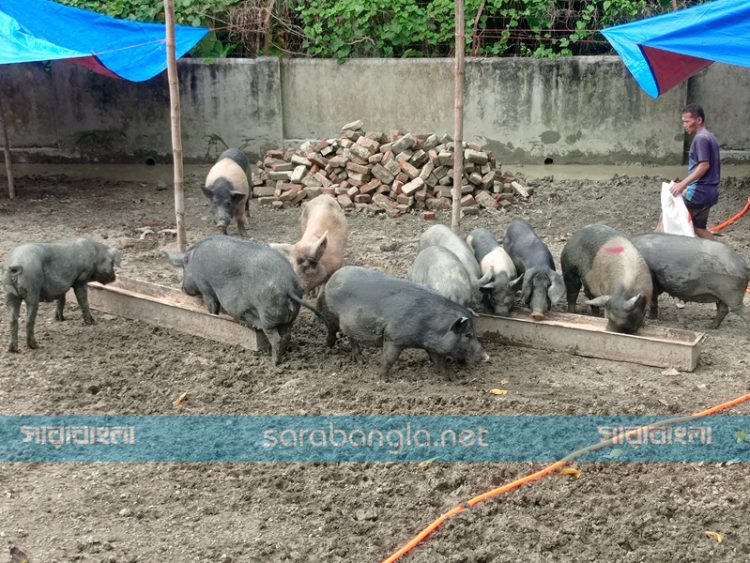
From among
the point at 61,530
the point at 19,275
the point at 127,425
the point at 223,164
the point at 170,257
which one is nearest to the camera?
the point at 61,530

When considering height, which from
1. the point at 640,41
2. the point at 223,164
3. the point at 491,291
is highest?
the point at 640,41

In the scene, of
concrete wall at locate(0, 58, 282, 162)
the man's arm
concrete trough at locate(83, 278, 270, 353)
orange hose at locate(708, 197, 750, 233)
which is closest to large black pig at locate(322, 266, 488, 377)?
concrete trough at locate(83, 278, 270, 353)

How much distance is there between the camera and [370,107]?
13195 millimetres

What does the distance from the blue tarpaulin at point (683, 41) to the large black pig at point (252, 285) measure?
469cm

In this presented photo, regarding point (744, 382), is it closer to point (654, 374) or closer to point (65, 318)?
point (654, 374)

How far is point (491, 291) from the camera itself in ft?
22.0

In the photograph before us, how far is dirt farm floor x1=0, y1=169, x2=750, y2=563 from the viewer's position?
4.16 m

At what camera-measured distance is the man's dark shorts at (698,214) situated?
27.3 ft

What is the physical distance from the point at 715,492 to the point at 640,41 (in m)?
5.61

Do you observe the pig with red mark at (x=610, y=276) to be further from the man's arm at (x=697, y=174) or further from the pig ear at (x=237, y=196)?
the pig ear at (x=237, y=196)

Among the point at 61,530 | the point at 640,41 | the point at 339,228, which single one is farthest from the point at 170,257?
the point at 640,41

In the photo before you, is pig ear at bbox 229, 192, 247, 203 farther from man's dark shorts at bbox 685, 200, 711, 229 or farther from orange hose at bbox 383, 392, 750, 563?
orange hose at bbox 383, 392, 750, 563

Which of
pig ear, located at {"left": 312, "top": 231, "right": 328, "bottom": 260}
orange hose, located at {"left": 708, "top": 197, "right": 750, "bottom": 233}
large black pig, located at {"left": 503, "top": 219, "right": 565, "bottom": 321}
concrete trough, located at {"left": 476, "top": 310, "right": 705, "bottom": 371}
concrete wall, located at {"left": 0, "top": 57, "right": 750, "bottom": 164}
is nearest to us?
concrete trough, located at {"left": 476, "top": 310, "right": 705, "bottom": 371}

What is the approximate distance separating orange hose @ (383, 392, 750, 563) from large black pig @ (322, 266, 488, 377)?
123 centimetres
